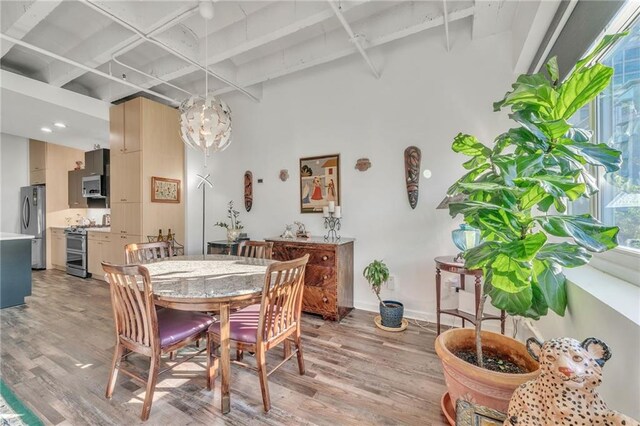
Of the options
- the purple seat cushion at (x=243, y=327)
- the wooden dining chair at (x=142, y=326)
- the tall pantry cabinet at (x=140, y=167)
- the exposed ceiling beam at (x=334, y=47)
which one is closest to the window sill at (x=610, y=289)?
the purple seat cushion at (x=243, y=327)

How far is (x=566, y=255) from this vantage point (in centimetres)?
100

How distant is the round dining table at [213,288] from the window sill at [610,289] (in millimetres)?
1599

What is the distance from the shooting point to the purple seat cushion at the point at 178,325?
1619 millimetres

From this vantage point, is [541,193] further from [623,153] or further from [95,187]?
[95,187]

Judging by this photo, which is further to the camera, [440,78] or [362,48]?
[440,78]

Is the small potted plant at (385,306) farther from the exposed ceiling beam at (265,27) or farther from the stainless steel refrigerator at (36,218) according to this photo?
the stainless steel refrigerator at (36,218)

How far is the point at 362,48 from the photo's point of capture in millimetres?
2643

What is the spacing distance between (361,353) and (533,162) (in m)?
1.93

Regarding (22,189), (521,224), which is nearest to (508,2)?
(521,224)

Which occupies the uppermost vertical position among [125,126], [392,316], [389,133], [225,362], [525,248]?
[125,126]

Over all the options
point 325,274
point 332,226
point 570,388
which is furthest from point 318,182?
point 570,388

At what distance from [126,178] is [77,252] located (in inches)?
79.9

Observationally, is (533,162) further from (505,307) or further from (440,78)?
(440,78)

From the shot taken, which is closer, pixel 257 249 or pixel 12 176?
pixel 257 249
